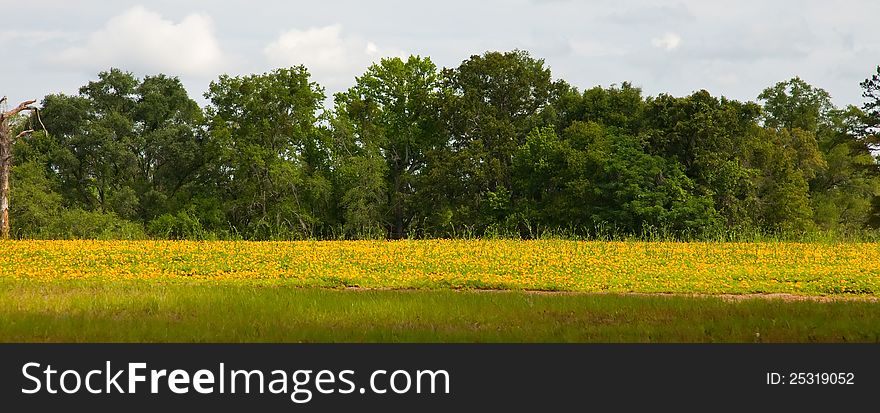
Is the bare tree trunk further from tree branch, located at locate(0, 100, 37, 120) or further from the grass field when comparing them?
the grass field

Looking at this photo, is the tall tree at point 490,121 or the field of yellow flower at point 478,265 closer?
the field of yellow flower at point 478,265

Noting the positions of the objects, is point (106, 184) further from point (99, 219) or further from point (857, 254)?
point (857, 254)

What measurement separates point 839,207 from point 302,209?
138ft

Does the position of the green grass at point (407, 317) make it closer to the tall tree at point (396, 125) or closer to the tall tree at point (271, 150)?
the tall tree at point (271, 150)

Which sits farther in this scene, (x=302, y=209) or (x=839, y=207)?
(x=839, y=207)

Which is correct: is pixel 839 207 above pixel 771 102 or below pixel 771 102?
below

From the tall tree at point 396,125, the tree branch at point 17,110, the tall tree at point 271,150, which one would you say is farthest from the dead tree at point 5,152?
the tall tree at point 396,125

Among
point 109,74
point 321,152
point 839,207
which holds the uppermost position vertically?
point 109,74

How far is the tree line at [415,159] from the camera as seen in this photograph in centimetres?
4756

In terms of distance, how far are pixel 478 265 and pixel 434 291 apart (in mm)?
6567

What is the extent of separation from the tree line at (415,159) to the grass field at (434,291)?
16982mm
